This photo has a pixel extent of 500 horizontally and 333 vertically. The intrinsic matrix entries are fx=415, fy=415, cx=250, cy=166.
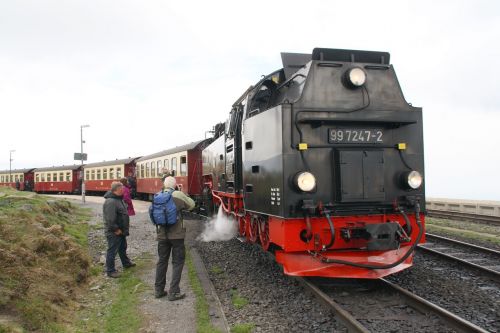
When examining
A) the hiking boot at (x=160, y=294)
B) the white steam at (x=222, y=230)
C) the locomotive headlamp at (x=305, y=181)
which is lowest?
the hiking boot at (x=160, y=294)

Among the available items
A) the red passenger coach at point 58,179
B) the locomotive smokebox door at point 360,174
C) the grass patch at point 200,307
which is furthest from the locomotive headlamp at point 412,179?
the red passenger coach at point 58,179

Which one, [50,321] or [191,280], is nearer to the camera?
[50,321]

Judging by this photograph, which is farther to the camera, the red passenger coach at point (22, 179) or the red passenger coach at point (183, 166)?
the red passenger coach at point (22, 179)

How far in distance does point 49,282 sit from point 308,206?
3351mm

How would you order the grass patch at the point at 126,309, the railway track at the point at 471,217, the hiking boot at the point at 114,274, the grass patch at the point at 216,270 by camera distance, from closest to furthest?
the grass patch at the point at 126,309 → the hiking boot at the point at 114,274 → the grass patch at the point at 216,270 → the railway track at the point at 471,217

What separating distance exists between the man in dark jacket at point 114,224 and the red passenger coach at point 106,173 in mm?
21879

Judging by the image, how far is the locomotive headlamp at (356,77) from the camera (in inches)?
208

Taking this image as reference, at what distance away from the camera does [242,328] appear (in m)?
4.20

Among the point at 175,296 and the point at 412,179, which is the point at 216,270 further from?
the point at 412,179

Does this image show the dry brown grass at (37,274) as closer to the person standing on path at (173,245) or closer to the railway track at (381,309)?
the person standing on path at (173,245)

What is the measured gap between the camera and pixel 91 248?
8.67 meters

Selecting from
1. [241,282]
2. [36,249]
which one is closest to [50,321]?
[36,249]

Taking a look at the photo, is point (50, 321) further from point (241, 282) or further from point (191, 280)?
point (241, 282)

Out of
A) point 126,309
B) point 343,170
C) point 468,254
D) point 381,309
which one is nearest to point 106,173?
point 468,254
